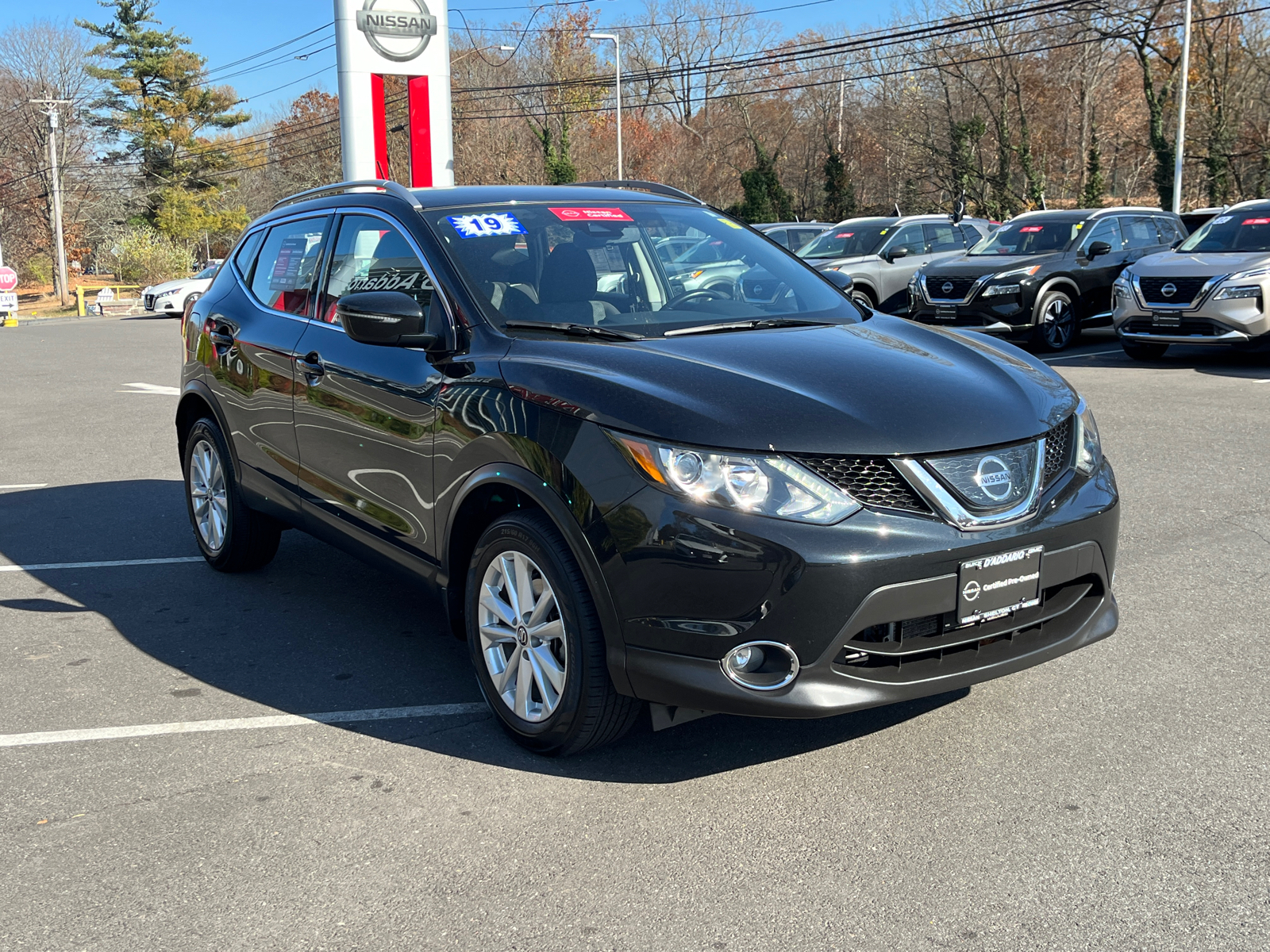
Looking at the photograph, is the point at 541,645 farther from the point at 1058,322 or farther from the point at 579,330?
the point at 1058,322

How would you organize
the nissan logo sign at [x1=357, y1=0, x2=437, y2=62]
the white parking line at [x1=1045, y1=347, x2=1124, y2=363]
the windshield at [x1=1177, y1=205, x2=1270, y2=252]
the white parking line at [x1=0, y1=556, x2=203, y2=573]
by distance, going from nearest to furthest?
1. the white parking line at [x1=0, y1=556, x2=203, y2=573]
2. the windshield at [x1=1177, y1=205, x2=1270, y2=252]
3. the white parking line at [x1=1045, y1=347, x2=1124, y2=363]
4. the nissan logo sign at [x1=357, y1=0, x2=437, y2=62]

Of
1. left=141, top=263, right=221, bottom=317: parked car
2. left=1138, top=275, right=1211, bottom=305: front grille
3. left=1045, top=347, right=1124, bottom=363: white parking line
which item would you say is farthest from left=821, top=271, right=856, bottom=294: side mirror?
left=141, top=263, right=221, bottom=317: parked car

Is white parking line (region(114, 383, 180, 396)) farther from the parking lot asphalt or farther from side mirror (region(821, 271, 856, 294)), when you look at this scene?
side mirror (region(821, 271, 856, 294))

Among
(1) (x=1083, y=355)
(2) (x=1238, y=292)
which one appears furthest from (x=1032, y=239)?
(2) (x=1238, y=292)

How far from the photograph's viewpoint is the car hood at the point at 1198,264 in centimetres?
1237

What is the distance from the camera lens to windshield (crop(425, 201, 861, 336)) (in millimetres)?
4074

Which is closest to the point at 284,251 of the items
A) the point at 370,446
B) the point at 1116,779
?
the point at 370,446

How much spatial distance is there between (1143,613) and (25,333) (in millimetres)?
29220

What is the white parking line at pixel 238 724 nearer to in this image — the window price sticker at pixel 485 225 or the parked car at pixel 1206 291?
the window price sticker at pixel 485 225

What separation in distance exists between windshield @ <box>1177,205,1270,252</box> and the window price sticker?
36.6 feet

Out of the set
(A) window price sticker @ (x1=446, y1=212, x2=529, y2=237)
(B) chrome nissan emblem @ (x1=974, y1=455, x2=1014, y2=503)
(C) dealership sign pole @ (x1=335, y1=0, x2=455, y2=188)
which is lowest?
(B) chrome nissan emblem @ (x1=974, y1=455, x2=1014, y2=503)

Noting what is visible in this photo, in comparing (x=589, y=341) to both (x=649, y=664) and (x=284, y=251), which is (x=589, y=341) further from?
(x=284, y=251)

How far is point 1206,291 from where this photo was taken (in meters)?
12.3

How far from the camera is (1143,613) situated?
4.87 metres
